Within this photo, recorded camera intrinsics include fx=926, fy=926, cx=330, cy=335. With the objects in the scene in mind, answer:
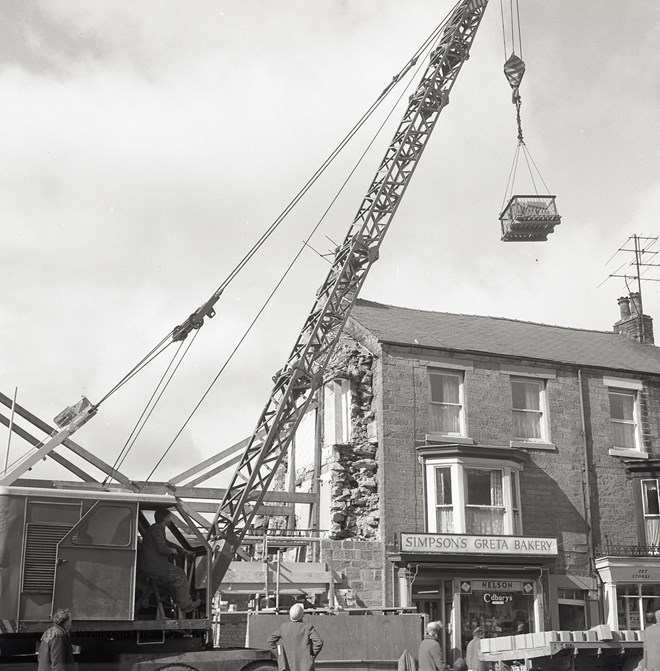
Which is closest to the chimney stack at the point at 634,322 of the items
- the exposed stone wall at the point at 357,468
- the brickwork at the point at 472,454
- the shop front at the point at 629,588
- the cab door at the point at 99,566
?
the brickwork at the point at 472,454

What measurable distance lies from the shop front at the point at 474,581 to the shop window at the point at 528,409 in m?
3.38

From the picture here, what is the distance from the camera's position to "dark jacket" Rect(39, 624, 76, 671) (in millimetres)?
10898

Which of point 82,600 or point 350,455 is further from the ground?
point 350,455

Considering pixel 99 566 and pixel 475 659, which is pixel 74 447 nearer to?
pixel 99 566

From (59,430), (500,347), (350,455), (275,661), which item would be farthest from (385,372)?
(275,661)

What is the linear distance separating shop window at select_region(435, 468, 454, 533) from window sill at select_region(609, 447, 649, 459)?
554cm

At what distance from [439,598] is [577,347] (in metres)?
10.0

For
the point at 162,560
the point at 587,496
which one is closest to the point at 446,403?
the point at 587,496

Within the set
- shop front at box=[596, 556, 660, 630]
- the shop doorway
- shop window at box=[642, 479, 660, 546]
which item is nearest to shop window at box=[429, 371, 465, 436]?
the shop doorway

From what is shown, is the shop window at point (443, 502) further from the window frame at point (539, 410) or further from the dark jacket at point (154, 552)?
the dark jacket at point (154, 552)

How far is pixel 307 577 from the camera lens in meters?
22.1

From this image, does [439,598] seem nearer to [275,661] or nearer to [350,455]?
[350,455]

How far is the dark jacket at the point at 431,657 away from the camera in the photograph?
39.4 feet

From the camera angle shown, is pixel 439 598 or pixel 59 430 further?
pixel 439 598
